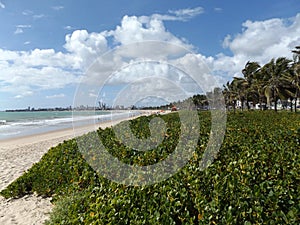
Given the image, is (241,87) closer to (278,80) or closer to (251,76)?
(251,76)

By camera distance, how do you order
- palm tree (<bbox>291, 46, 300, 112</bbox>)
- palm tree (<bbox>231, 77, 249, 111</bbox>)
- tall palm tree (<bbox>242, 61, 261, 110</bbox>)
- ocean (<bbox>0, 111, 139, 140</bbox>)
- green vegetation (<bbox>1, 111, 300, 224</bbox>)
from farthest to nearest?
palm tree (<bbox>231, 77, 249, 111</bbox>)
tall palm tree (<bbox>242, 61, 261, 110</bbox>)
palm tree (<bbox>291, 46, 300, 112</bbox>)
ocean (<bbox>0, 111, 139, 140</bbox>)
green vegetation (<bbox>1, 111, 300, 224</bbox>)

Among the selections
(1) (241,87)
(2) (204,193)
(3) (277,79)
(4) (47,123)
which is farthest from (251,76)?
(2) (204,193)

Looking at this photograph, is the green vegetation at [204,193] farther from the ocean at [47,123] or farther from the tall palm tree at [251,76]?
the tall palm tree at [251,76]

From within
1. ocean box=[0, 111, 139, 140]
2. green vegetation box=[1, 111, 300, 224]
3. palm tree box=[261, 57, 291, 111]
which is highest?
palm tree box=[261, 57, 291, 111]

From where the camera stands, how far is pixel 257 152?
4.32 metres

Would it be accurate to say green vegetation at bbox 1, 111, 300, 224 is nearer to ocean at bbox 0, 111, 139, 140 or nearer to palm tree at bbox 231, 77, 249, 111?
ocean at bbox 0, 111, 139, 140

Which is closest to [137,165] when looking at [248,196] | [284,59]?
[248,196]

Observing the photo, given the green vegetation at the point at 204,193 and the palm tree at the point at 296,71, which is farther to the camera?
the palm tree at the point at 296,71

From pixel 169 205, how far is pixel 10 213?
438 centimetres

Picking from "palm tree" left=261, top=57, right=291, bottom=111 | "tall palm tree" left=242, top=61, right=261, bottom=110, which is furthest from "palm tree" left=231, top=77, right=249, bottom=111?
"palm tree" left=261, top=57, right=291, bottom=111

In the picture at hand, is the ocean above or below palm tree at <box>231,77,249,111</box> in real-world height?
below

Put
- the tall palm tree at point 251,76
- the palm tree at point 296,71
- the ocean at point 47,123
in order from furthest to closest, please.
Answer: the tall palm tree at point 251,76 < the palm tree at point 296,71 < the ocean at point 47,123

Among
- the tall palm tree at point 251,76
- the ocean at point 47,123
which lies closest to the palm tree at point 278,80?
the tall palm tree at point 251,76

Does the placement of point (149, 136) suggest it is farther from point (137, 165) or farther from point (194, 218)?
point (194, 218)
